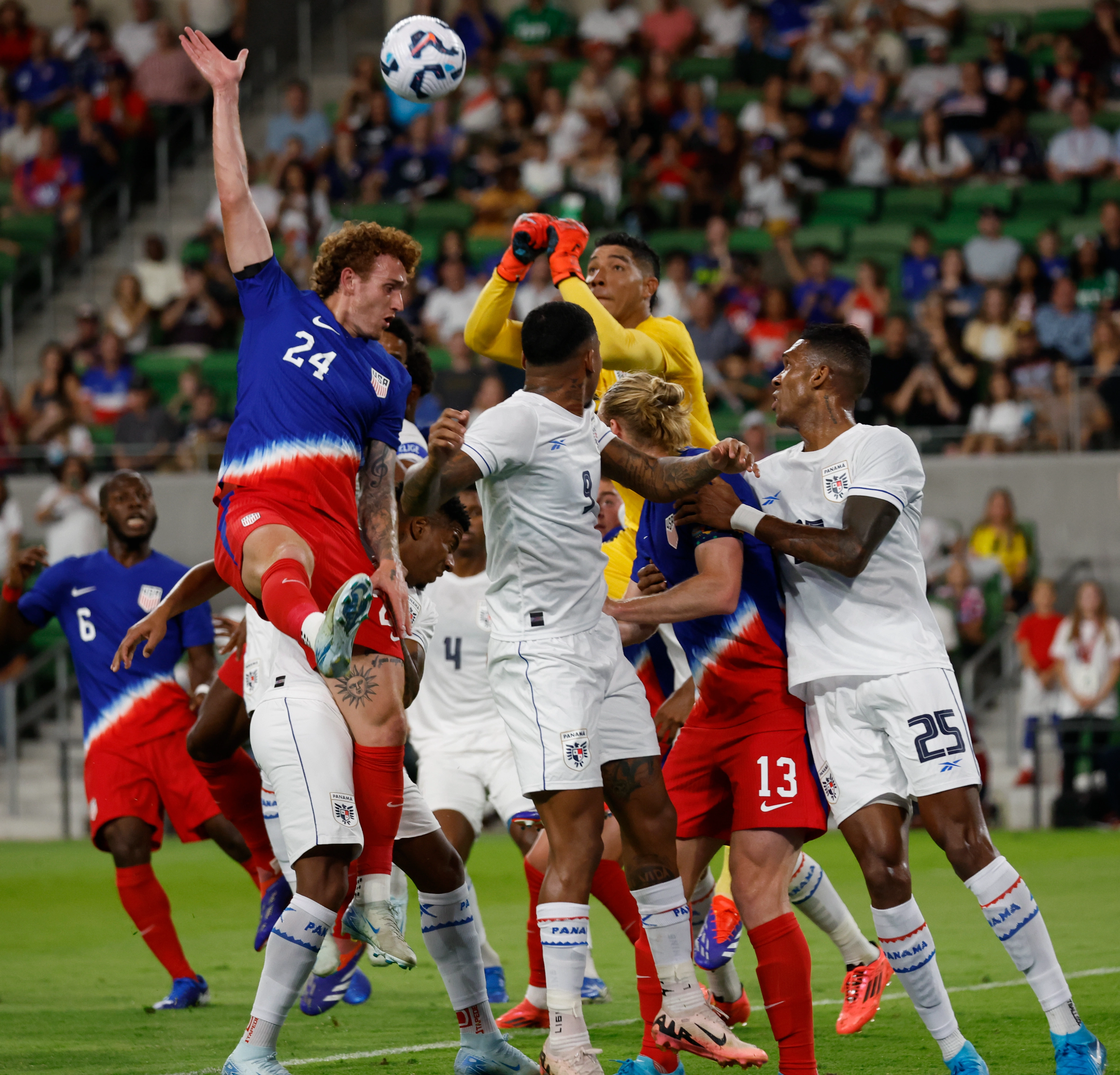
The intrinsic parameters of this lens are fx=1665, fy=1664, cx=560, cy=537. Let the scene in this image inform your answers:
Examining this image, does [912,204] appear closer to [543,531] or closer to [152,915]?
[152,915]

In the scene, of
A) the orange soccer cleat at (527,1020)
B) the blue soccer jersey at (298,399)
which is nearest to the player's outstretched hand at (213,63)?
the blue soccer jersey at (298,399)

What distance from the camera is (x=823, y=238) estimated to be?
1836cm

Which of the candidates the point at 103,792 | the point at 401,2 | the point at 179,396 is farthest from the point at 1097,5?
the point at 103,792

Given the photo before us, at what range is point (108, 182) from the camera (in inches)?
855

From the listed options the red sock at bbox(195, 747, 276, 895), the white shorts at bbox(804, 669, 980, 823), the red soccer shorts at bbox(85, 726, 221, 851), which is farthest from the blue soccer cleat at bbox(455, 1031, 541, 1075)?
the red soccer shorts at bbox(85, 726, 221, 851)

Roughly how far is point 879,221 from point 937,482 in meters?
4.09

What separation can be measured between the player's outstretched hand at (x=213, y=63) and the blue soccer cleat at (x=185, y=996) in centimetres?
402

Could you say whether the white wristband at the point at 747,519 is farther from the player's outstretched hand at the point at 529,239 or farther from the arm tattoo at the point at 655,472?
the player's outstretched hand at the point at 529,239

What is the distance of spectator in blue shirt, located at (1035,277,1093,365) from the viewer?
16250 mm

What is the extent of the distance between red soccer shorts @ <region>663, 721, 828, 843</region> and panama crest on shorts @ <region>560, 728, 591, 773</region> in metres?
0.61

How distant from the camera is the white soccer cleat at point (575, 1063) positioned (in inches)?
205

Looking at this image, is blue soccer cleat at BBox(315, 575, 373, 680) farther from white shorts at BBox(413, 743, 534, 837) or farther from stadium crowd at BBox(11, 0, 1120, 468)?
stadium crowd at BBox(11, 0, 1120, 468)

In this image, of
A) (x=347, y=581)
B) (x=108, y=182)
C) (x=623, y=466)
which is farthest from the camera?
(x=108, y=182)

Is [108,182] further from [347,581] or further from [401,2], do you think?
[347,581]
